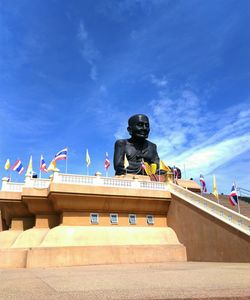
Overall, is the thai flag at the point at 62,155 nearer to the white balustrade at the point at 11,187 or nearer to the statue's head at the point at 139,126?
the white balustrade at the point at 11,187

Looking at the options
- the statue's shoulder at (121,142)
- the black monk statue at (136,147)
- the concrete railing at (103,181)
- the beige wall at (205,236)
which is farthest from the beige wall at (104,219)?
the statue's shoulder at (121,142)

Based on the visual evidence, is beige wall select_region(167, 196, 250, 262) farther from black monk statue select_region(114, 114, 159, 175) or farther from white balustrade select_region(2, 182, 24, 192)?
white balustrade select_region(2, 182, 24, 192)

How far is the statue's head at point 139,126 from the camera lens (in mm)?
30812

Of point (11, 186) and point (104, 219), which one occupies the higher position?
point (11, 186)

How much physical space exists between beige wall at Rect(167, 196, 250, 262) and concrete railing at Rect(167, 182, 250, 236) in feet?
0.78

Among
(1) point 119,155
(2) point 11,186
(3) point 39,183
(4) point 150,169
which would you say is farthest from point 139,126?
(2) point 11,186

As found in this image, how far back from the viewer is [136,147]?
3119 cm

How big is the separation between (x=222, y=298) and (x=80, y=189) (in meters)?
13.5

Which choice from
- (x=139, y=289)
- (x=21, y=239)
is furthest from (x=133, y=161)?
(x=139, y=289)

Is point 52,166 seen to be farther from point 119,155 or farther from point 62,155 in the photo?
point 119,155

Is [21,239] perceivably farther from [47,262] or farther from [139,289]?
[139,289]

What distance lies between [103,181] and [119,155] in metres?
11.2

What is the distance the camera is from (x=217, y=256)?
15383 millimetres

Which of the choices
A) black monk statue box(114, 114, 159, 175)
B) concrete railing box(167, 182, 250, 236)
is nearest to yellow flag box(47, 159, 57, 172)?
concrete railing box(167, 182, 250, 236)
